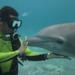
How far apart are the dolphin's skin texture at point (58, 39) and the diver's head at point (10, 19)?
0.49 meters

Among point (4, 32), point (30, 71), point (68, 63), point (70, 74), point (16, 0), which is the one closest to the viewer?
point (4, 32)

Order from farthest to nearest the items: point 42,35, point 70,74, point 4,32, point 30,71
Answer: point 30,71 < point 70,74 < point 42,35 < point 4,32

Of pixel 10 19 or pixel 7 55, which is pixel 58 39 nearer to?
pixel 10 19

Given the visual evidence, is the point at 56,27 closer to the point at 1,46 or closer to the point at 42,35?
the point at 42,35

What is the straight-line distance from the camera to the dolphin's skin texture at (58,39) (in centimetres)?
436

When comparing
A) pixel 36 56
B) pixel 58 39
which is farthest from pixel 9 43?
pixel 58 39

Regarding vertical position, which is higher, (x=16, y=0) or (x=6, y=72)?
(x=16, y=0)

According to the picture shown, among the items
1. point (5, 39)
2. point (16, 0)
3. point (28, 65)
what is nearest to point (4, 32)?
point (5, 39)

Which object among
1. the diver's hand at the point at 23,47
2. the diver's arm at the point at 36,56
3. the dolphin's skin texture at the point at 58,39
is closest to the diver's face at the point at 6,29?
the diver's hand at the point at 23,47

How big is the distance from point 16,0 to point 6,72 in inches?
1882

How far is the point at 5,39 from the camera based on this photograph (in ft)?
A: 12.9

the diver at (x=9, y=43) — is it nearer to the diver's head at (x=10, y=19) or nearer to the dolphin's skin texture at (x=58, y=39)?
the diver's head at (x=10, y=19)

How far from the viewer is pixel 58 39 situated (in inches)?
174

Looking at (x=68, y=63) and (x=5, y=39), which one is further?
(x=68, y=63)
